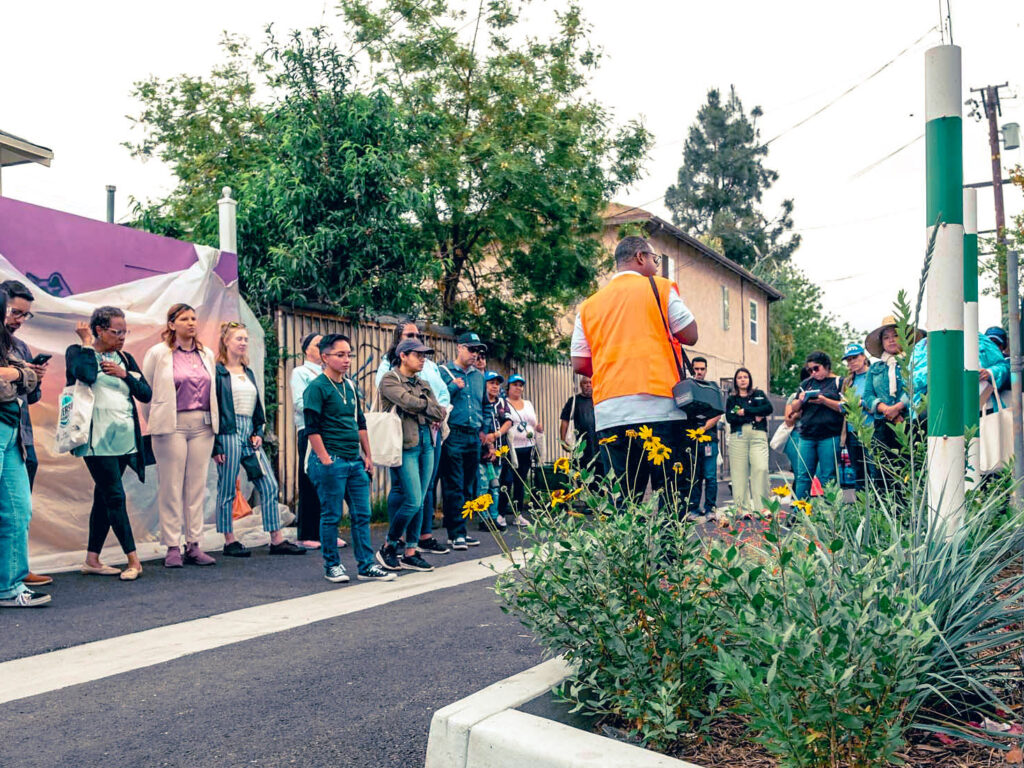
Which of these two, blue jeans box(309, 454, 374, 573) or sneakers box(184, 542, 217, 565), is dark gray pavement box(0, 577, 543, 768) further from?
sneakers box(184, 542, 217, 565)

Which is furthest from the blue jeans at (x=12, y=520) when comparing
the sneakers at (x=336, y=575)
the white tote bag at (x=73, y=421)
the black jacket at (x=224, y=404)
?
the black jacket at (x=224, y=404)

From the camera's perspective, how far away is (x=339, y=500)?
6535 millimetres

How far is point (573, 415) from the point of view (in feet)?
38.4

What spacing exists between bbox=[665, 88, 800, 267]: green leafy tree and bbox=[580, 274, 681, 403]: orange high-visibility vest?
1743 inches

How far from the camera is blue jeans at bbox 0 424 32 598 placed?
559 centimetres

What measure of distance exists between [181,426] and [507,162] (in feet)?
22.9

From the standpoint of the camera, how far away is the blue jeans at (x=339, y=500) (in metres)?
6.51

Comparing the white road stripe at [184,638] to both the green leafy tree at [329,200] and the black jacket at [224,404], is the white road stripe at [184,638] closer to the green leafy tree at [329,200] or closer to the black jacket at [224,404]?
the black jacket at [224,404]

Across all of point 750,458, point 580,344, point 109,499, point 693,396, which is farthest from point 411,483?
point 750,458

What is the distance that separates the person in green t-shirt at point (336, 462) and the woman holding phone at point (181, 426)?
4.65 ft

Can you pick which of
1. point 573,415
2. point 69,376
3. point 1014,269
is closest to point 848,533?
point 1014,269

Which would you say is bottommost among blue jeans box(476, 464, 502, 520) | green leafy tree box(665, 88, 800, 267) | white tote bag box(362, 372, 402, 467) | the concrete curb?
the concrete curb

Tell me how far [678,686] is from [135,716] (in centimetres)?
217

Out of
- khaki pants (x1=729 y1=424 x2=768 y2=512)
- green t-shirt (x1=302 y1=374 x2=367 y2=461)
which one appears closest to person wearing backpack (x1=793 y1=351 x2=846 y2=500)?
khaki pants (x1=729 y1=424 x2=768 y2=512)
